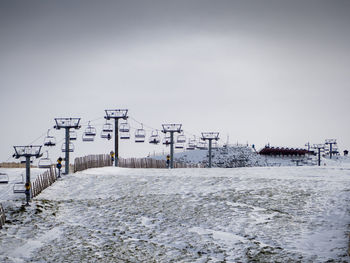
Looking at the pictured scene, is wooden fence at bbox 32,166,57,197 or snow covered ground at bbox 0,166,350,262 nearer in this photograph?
snow covered ground at bbox 0,166,350,262

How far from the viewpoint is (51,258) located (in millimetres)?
19859

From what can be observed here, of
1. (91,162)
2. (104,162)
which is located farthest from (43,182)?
(104,162)

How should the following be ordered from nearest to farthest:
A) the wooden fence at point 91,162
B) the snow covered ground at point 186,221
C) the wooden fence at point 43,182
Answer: the snow covered ground at point 186,221 < the wooden fence at point 43,182 < the wooden fence at point 91,162

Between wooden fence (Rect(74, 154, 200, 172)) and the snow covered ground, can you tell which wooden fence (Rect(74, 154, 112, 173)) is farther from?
the snow covered ground

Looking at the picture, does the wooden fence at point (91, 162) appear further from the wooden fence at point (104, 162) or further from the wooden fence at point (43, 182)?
the wooden fence at point (43, 182)

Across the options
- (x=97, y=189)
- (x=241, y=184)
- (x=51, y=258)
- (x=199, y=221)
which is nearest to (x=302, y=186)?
(x=241, y=184)

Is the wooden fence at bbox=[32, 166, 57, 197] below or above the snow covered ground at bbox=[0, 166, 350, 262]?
above

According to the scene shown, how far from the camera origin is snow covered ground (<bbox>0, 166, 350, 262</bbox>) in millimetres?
19406

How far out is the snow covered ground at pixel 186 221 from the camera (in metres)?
19.4

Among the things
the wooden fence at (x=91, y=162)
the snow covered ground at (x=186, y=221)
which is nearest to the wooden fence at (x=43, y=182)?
the snow covered ground at (x=186, y=221)

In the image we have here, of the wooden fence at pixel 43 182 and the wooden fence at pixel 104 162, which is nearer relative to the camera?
the wooden fence at pixel 43 182

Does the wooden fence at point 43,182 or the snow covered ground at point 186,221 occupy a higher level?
the wooden fence at point 43,182

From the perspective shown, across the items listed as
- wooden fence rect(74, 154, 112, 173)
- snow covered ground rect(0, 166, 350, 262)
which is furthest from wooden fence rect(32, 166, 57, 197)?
wooden fence rect(74, 154, 112, 173)

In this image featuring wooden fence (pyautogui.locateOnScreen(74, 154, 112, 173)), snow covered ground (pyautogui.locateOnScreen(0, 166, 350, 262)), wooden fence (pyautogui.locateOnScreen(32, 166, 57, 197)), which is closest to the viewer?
snow covered ground (pyautogui.locateOnScreen(0, 166, 350, 262))
